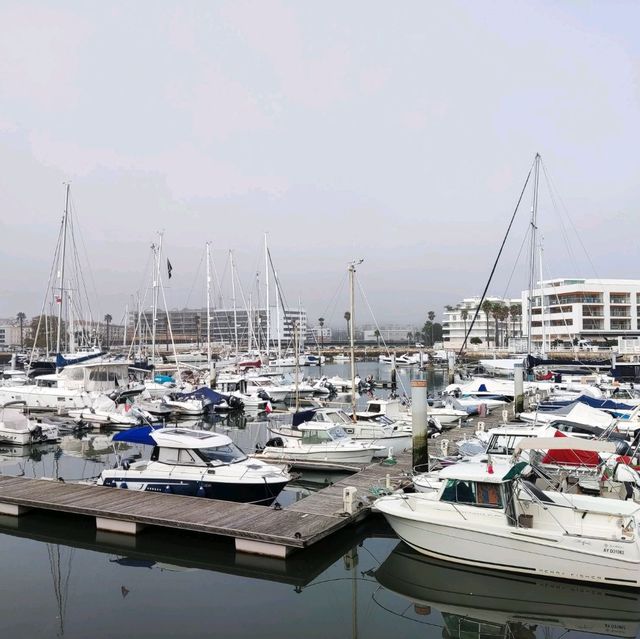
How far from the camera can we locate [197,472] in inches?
759

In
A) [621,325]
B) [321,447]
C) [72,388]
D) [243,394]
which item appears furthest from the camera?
[621,325]

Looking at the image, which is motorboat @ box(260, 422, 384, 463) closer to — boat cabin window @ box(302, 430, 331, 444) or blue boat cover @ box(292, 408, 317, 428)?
boat cabin window @ box(302, 430, 331, 444)

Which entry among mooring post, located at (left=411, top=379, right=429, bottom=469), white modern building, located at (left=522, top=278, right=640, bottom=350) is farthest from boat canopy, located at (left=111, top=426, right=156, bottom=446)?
white modern building, located at (left=522, top=278, right=640, bottom=350)

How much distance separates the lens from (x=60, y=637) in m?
11.8

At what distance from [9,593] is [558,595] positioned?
41.5 feet

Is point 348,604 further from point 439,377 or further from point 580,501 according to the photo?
point 439,377

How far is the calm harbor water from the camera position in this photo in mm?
12336

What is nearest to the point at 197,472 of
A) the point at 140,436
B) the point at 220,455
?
the point at 220,455

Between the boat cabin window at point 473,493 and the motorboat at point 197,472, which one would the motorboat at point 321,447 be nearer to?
the motorboat at point 197,472

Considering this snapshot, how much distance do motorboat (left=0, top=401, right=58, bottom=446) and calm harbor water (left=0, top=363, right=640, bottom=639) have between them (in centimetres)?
1672

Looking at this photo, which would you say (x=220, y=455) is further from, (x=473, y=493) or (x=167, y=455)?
(x=473, y=493)

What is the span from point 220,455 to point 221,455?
43 mm

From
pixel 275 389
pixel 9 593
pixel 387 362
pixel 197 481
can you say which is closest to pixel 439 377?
pixel 387 362

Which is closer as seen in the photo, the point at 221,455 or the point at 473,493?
the point at 473,493
